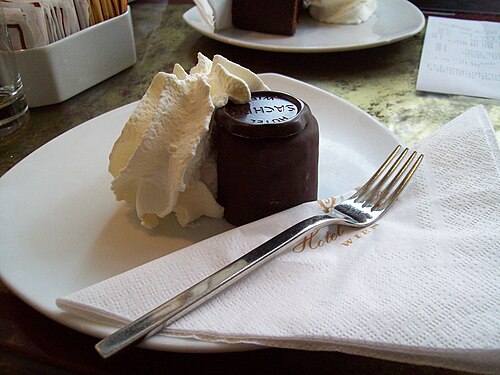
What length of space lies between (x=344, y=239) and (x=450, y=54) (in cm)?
71

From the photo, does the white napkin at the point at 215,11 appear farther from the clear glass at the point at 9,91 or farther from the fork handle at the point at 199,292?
the fork handle at the point at 199,292

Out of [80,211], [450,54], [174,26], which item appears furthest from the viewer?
[174,26]

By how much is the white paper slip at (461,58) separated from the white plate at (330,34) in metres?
0.06

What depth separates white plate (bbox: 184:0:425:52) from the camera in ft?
3.45

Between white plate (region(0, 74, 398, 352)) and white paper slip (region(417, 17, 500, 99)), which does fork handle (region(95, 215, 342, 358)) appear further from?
white paper slip (region(417, 17, 500, 99))

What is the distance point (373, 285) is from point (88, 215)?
1.09 ft

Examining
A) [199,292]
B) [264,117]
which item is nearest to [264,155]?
[264,117]

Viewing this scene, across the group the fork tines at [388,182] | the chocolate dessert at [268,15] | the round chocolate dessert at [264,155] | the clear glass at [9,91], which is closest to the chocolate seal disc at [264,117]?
the round chocolate dessert at [264,155]

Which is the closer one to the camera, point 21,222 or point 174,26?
point 21,222

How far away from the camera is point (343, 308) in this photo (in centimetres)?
45

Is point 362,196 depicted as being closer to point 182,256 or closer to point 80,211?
point 182,256

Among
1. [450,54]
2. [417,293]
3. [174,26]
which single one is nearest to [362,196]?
[417,293]

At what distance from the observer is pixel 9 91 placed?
83cm

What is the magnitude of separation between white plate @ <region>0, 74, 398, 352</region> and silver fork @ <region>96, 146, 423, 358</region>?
0.8 inches
